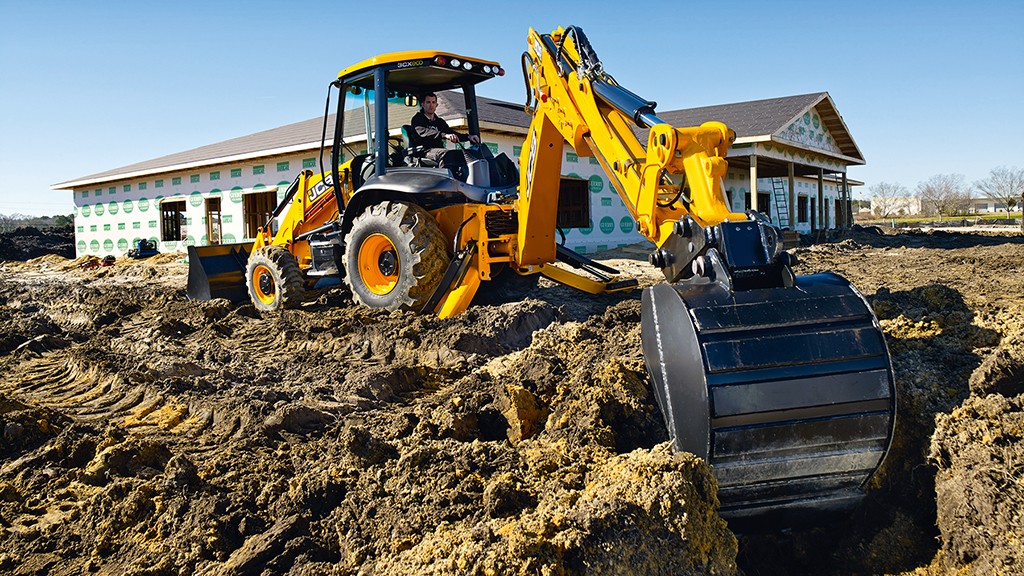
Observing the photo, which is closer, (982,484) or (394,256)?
(982,484)

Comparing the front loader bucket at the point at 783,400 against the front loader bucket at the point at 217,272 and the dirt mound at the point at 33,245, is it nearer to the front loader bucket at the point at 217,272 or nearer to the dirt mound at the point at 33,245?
the front loader bucket at the point at 217,272

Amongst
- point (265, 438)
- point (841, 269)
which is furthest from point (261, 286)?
point (841, 269)

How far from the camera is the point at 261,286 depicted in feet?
29.2

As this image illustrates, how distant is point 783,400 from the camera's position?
2.85 meters

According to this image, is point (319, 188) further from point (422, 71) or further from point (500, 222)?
point (500, 222)

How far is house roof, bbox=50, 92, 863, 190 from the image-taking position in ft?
52.0

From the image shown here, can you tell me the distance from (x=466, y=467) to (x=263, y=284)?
20.5 ft

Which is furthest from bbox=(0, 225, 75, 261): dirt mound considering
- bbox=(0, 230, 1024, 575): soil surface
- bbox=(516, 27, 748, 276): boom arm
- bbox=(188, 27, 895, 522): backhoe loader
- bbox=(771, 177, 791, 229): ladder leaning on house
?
bbox=(771, 177, 791, 229): ladder leaning on house

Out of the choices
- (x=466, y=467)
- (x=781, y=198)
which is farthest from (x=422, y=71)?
(x=781, y=198)

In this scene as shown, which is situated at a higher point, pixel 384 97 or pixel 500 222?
pixel 384 97

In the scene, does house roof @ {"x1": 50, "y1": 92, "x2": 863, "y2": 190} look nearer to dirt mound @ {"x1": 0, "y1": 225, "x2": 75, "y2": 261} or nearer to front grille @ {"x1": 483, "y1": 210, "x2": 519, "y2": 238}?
dirt mound @ {"x1": 0, "y1": 225, "x2": 75, "y2": 261}

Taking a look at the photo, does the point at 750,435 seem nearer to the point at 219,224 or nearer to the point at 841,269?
the point at 841,269

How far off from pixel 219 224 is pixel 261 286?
39.5ft

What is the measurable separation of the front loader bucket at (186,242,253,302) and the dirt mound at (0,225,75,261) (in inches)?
752
